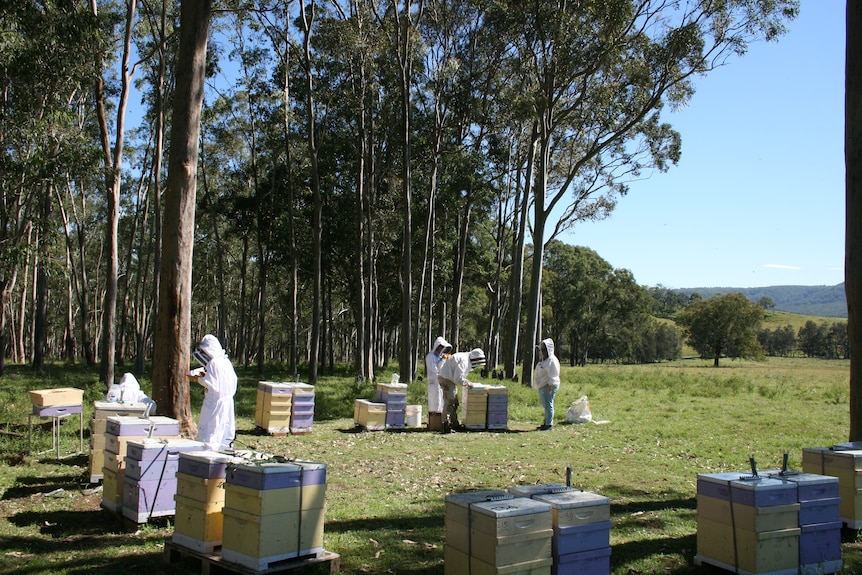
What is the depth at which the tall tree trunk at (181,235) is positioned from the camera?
11.0 m

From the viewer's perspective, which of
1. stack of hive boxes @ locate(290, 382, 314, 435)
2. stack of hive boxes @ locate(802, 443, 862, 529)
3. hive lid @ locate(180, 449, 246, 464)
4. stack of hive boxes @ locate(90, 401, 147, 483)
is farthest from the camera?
stack of hive boxes @ locate(290, 382, 314, 435)

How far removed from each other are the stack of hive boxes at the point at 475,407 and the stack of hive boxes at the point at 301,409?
12.5 feet

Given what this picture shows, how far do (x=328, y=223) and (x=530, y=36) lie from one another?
569 inches

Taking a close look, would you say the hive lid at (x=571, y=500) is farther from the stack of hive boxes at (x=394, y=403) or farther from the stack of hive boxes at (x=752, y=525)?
the stack of hive boxes at (x=394, y=403)

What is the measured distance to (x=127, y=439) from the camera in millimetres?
8492

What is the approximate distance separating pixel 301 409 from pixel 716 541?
10337 mm

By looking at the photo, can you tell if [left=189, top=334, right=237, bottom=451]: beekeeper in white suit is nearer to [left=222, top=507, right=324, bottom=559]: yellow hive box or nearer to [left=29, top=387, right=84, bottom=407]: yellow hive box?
[left=29, top=387, right=84, bottom=407]: yellow hive box

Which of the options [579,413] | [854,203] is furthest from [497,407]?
[854,203]

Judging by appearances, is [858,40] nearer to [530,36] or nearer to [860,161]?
[860,161]

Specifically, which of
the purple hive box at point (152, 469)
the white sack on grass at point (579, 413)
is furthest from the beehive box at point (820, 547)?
the white sack on grass at point (579, 413)

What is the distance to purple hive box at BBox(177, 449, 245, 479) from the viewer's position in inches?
265

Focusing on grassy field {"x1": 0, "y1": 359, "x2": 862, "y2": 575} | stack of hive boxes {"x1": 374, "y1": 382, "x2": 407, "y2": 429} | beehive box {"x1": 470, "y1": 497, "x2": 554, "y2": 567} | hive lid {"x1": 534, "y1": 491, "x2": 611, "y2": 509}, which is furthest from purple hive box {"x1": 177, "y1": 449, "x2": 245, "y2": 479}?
stack of hive boxes {"x1": 374, "y1": 382, "x2": 407, "y2": 429}

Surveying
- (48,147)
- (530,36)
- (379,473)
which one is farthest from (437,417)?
(530,36)

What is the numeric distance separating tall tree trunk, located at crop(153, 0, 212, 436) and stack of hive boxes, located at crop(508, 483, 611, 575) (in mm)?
6991
